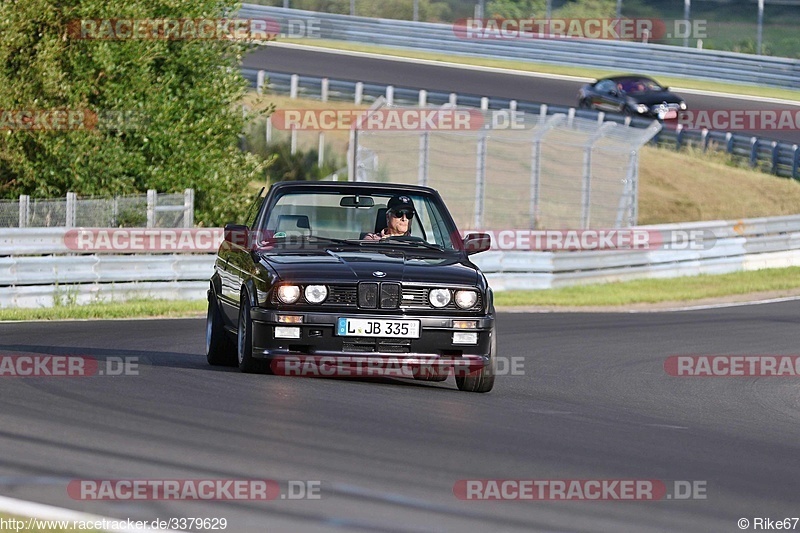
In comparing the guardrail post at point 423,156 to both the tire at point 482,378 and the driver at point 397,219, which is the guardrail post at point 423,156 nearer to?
the driver at point 397,219

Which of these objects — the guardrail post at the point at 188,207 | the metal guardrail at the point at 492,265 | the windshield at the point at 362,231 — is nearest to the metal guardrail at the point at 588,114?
the metal guardrail at the point at 492,265

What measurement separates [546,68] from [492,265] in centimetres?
2775

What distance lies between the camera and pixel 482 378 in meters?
10.3

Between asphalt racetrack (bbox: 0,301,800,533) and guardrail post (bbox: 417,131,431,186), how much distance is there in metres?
14.2

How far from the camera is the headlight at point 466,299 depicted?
9875 mm

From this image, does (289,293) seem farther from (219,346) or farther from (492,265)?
(492,265)

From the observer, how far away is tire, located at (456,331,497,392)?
1014 centimetres

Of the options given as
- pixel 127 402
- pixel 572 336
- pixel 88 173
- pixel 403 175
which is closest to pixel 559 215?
pixel 403 175

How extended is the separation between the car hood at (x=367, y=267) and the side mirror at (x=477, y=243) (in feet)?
1.23

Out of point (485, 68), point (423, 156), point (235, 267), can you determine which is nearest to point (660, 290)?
point (423, 156)

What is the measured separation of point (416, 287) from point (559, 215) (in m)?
19.2

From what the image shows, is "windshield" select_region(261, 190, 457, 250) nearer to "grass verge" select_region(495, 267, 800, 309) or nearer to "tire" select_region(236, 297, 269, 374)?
"tire" select_region(236, 297, 269, 374)

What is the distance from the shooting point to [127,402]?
874 cm

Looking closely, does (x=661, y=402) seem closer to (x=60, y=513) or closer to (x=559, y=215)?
(x=60, y=513)
